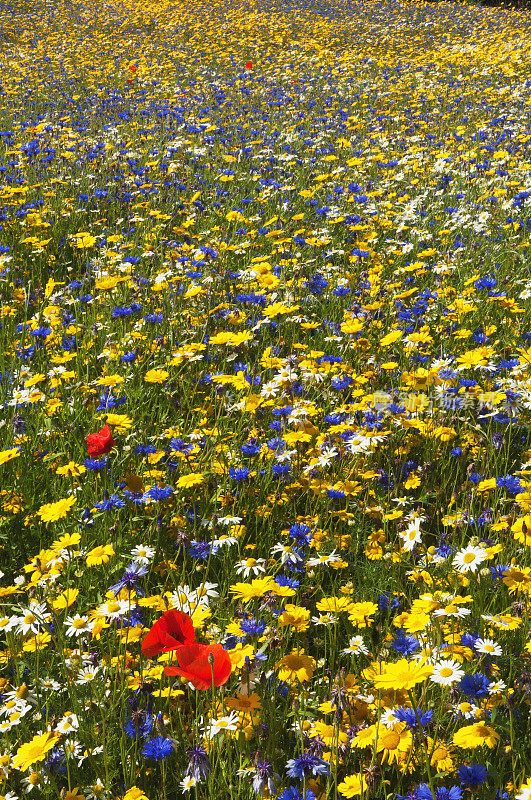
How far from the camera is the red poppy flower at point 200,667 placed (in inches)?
39.9

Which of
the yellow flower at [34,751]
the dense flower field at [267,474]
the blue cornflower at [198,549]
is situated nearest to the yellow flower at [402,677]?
the dense flower field at [267,474]

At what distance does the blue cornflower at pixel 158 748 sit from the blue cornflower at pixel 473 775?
2.05 ft

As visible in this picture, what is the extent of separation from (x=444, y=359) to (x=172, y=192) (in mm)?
3537

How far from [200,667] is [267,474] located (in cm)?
146

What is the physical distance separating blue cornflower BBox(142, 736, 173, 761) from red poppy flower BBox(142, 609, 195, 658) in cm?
46

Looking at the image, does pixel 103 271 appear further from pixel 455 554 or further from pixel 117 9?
pixel 117 9

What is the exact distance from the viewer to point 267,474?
97.6 inches

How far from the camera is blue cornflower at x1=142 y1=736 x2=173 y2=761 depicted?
55.1 inches

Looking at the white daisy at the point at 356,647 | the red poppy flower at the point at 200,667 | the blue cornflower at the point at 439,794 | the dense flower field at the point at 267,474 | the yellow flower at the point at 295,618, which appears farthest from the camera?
the white daisy at the point at 356,647

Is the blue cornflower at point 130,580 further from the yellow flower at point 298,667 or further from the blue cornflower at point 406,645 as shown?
the blue cornflower at point 406,645

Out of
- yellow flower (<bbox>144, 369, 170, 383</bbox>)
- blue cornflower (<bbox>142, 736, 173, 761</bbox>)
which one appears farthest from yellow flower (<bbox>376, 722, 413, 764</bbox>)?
yellow flower (<bbox>144, 369, 170, 383</bbox>)

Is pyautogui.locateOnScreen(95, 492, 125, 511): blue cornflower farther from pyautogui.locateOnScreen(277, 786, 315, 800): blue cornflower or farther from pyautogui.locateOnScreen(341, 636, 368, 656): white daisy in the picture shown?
pyautogui.locateOnScreen(277, 786, 315, 800): blue cornflower

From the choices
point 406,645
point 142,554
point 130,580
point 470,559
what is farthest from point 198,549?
point 470,559

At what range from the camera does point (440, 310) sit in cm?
366
